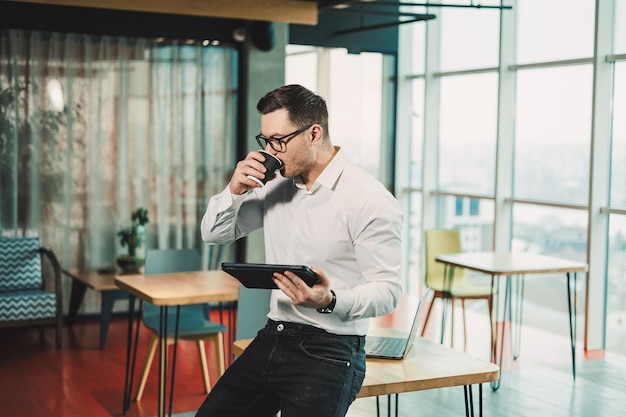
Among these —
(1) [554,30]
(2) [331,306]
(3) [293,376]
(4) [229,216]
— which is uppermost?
(1) [554,30]

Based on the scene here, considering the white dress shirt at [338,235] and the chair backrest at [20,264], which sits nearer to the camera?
the white dress shirt at [338,235]

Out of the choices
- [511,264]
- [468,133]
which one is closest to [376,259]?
[511,264]

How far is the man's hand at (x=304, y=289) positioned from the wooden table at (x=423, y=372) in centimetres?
57

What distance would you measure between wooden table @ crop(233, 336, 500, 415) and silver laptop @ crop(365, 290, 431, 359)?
0.08 feet

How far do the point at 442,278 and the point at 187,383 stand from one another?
2.55 meters

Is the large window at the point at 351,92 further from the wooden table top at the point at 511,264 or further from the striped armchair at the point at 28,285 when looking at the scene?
the striped armchair at the point at 28,285

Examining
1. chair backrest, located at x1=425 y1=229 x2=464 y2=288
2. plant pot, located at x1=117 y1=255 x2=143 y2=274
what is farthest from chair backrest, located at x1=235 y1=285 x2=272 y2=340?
plant pot, located at x1=117 y1=255 x2=143 y2=274

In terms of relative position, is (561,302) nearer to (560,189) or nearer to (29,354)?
(560,189)

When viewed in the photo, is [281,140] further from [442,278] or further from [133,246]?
[133,246]

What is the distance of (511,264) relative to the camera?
636 centimetres

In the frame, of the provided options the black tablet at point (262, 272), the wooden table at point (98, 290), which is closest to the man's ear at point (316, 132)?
the black tablet at point (262, 272)

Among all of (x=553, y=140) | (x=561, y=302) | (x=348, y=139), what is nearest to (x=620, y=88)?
(x=553, y=140)

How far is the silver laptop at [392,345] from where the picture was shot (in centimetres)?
337

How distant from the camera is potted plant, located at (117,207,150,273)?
773 cm
